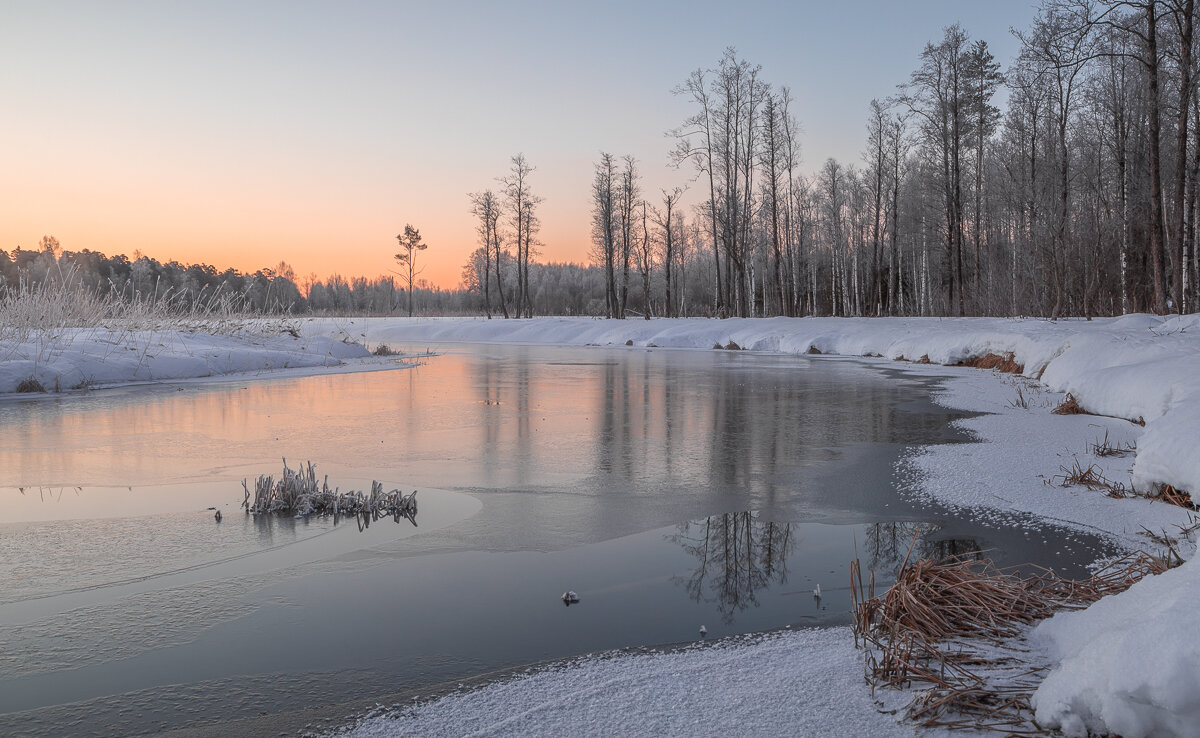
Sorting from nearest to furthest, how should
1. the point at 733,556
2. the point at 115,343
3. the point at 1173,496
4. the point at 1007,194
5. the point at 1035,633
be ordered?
the point at 1035,633
the point at 733,556
the point at 1173,496
the point at 115,343
the point at 1007,194

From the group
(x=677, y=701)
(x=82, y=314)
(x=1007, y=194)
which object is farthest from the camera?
(x=1007, y=194)

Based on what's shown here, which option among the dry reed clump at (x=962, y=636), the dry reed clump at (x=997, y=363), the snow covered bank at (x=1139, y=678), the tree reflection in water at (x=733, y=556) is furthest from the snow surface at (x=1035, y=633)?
the dry reed clump at (x=997, y=363)

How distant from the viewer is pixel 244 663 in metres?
2.89

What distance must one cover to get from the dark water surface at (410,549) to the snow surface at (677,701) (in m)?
0.24

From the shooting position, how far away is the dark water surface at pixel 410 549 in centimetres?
287

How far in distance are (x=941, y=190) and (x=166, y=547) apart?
1424 inches

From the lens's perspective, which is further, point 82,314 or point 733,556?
point 82,314

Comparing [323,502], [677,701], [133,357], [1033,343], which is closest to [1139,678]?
[677,701]

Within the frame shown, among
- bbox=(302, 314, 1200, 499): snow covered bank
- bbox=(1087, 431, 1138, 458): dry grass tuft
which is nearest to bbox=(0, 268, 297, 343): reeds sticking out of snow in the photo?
bbox=(1087, 431, 1138, 458): dry grass tuft

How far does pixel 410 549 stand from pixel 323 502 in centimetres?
122

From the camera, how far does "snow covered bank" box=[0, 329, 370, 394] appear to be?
42.9 feet

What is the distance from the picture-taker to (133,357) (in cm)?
1508

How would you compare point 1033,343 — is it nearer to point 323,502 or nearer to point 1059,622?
point 1059,622

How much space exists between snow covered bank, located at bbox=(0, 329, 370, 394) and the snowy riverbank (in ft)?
46.1
